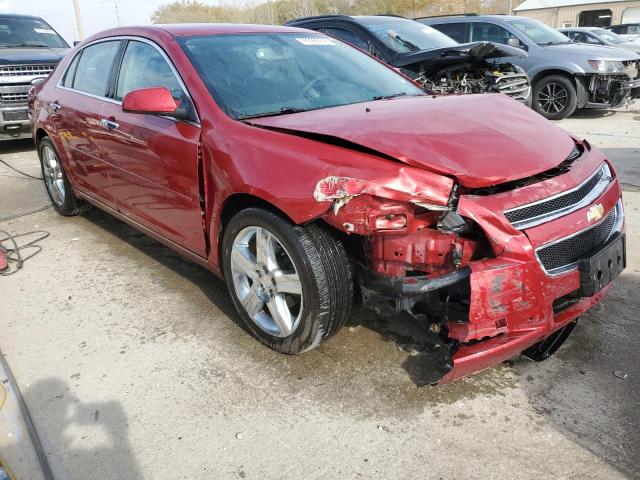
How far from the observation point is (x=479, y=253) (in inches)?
86.0

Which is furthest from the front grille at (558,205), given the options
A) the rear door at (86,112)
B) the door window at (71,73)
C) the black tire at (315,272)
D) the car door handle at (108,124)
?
the door window at (71,73)

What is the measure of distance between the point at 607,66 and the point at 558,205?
7756mm

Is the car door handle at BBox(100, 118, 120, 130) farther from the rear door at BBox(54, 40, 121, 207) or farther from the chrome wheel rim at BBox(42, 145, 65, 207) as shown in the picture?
the chrome wheel rim at BBox(42, 145, 65, 207)

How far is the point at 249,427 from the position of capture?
231 cm

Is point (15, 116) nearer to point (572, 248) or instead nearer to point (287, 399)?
point (287, 399)

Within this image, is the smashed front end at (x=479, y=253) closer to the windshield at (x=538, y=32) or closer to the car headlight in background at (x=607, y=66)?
the car headlight in background at (x=607, y=66)

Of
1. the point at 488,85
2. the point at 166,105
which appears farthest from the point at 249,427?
the point at 488,85

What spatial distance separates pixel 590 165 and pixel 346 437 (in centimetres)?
173

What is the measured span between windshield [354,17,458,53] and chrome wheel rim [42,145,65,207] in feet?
15.2

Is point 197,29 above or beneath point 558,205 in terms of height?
above

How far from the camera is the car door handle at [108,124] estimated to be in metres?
3.55

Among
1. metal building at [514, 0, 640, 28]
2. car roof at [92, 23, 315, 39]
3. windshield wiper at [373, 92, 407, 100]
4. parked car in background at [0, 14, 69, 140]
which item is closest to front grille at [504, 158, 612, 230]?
windshield wiper at [373, 92, 407, 100]

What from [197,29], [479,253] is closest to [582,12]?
[197,29]

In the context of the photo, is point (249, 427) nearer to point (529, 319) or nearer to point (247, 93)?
point (529, 319)
